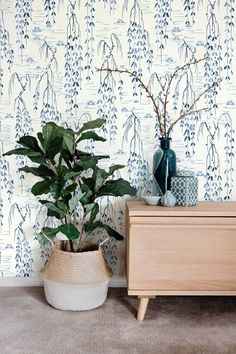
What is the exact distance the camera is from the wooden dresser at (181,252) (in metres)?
2.35

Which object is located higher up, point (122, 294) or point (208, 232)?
point (208, 232)

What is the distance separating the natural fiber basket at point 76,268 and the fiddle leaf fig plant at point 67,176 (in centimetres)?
11

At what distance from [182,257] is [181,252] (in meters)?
0.03

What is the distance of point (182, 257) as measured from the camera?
237 centimetres

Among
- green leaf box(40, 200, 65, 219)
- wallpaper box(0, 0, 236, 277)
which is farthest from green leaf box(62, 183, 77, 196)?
wallpaper box(0, 0, 236, 277)

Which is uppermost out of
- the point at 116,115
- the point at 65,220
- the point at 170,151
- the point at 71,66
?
the point at 71,66

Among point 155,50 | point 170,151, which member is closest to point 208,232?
point 170,151

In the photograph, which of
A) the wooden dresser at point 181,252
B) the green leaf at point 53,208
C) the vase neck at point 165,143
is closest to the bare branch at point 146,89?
the vase neck at point 165,143

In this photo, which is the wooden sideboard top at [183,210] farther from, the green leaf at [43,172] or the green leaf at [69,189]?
the green leaf at [43,172]

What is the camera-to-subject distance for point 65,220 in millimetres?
2621

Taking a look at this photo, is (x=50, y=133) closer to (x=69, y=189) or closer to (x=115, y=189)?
(x=69, y=189)

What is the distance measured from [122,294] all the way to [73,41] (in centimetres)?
159

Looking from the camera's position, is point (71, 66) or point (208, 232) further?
point (71, 66)

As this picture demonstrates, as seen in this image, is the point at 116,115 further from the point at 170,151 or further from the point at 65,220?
the point at 65,220
